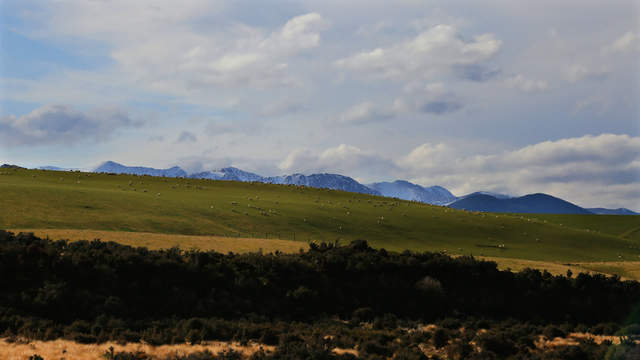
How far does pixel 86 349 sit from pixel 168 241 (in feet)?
75.2

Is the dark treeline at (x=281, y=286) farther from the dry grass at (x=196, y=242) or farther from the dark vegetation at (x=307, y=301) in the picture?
the dry grass at (x=196, y=242)

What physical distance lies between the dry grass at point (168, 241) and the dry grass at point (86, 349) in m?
18.1

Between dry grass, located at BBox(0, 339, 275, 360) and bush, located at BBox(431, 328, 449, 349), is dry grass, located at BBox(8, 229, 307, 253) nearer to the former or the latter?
dry grass, located at BBox(0, 339, 275, 360)

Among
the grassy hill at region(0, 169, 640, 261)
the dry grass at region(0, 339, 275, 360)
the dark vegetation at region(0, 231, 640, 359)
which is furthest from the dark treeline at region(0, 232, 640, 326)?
the grassy hill at region(0, 169, 640, 261)

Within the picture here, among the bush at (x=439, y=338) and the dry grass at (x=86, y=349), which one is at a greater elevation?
the bush at (x=439, y=338)

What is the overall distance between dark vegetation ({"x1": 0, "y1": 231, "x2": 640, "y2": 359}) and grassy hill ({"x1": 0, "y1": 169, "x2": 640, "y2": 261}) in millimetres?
21558

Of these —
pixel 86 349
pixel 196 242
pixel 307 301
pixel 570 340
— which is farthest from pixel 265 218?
pixel 86 349

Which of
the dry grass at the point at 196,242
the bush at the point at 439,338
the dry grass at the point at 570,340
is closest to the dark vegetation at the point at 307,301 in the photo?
the bush at the point at 439,338

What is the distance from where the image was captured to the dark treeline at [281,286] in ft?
102

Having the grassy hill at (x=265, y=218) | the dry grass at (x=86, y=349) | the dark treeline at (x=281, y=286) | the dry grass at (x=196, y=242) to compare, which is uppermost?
the grassy hill at (x=265, y=218)

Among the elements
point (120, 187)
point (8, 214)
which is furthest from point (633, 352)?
point (120, 187)

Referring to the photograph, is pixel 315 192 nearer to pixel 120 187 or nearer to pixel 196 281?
pixel 120 187

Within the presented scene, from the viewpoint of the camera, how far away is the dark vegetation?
2756 cm

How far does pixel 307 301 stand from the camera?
→ 3525 cm
